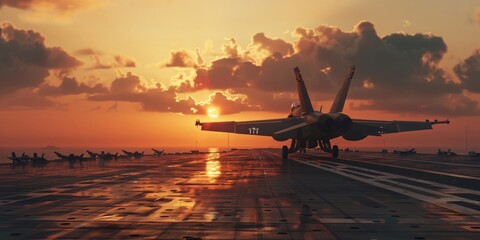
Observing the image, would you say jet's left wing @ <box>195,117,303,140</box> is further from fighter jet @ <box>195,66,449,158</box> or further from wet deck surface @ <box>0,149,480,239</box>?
wet deck surface @ <box>0,149,480,239</box>

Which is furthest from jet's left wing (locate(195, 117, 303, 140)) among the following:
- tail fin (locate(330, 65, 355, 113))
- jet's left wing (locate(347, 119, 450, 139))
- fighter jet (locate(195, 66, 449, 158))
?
jet's left wing (locate(347, 119, 450, 139))

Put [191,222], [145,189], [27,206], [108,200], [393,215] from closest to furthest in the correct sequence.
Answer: [191,222] < [393,215] < [27,206] < [108,200] < [145,189]

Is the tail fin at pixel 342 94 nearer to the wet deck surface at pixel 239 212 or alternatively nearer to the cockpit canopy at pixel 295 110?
the cockpit canopy at pixel 295 110

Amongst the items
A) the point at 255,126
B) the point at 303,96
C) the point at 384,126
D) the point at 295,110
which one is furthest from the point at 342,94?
the point at 255,126

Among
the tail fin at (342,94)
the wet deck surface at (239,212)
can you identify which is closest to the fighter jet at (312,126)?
the tail fin at (342,94)

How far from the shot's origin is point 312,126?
2073 inches

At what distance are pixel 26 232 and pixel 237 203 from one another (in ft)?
24.4

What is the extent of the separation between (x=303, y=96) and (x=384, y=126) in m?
11.3

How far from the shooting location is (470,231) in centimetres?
1105

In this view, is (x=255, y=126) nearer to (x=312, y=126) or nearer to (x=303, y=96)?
(x=303, y=96)

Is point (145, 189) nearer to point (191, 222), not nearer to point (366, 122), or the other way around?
point (191, 222)

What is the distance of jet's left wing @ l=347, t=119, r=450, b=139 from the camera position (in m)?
57.3

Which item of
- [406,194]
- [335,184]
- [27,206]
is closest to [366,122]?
[335,184]

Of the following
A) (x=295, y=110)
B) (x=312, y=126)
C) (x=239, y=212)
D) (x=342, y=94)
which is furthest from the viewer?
(x=295, y=110)
